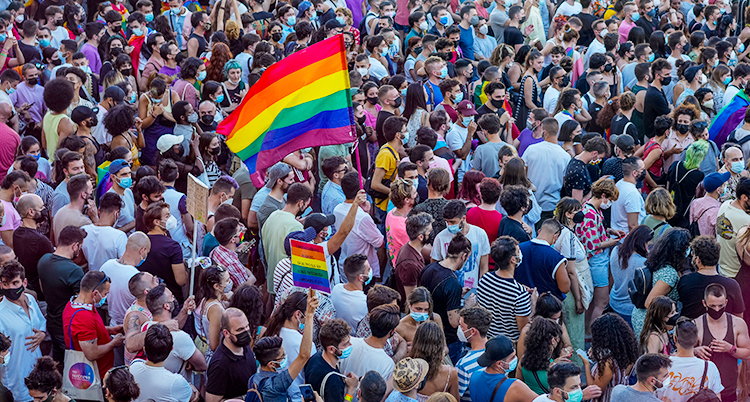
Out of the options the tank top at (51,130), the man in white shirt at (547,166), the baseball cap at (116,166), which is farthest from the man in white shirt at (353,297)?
the tank top at (51,130)

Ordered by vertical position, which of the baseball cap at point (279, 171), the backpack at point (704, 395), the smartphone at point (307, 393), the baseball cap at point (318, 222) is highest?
the baseball cap at point (279, 171)

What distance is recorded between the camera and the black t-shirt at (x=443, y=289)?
244 inches

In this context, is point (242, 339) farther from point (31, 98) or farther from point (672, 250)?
point (31, 98)

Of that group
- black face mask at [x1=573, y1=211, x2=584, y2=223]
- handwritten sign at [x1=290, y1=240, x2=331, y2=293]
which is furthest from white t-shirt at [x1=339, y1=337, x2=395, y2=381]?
black face mask at [x1=573, y1=211, x2=584, y2=223]

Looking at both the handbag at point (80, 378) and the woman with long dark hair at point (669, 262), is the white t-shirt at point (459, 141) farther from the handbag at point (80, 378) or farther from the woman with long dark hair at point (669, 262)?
the handbag at point (80, 378)

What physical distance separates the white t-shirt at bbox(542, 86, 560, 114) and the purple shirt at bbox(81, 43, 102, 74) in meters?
6.41

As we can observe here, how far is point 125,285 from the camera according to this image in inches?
244

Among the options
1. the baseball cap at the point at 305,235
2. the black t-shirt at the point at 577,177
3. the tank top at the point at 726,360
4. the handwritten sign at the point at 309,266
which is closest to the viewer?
the handwritten sign at the point at 309,266

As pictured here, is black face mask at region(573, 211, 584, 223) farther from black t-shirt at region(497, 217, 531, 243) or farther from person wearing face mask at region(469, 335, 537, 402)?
person wearing face mask at region(469, 335, 537, 402)

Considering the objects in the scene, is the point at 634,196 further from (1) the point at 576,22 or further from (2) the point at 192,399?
(1) the point at 576,22

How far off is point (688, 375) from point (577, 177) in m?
3.20

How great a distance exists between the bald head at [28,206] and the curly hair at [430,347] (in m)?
3.67

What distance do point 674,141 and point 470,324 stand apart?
15.9 ft

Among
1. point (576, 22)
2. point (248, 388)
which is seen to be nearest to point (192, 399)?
point (248, 388)
